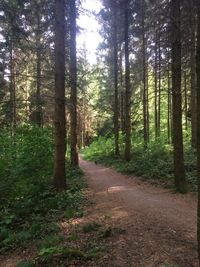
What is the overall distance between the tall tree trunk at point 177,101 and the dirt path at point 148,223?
72cm

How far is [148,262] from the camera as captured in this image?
226 inches

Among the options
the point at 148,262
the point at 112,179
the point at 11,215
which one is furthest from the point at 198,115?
the point at 112,179

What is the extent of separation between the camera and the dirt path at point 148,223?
5.89 meters

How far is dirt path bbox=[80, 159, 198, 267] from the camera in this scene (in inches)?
232

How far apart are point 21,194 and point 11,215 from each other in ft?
3.40

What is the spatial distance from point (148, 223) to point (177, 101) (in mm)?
4996

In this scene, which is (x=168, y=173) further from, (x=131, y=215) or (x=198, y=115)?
(x=198, y=115)

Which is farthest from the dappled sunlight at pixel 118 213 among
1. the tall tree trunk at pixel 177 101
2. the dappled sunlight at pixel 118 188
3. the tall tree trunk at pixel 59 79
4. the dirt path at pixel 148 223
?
the tall tree trunk at pixel 177 101

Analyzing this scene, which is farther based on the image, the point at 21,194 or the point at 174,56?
the point at 174,56

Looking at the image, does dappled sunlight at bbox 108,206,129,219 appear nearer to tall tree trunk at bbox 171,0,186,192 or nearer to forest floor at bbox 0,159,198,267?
forest floor at bbox 0,159,198,267

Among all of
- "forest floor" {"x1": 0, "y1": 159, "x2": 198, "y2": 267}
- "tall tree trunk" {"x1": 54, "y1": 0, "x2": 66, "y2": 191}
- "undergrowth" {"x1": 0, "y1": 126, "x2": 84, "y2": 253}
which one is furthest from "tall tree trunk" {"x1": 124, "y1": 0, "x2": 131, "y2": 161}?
"forest floor" {"x1": 0, "y1": 159, "x2": 198, "y2": 267}

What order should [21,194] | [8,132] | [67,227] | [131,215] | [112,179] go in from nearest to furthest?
[67,227] < [131,215] < [21,194] < [8,132] < [112,179]


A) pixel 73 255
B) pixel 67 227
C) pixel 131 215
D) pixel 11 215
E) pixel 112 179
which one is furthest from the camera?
pixel 112 179

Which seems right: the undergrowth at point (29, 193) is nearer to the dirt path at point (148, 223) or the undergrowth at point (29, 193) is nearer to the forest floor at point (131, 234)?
the forest floor at point (131, 234)
